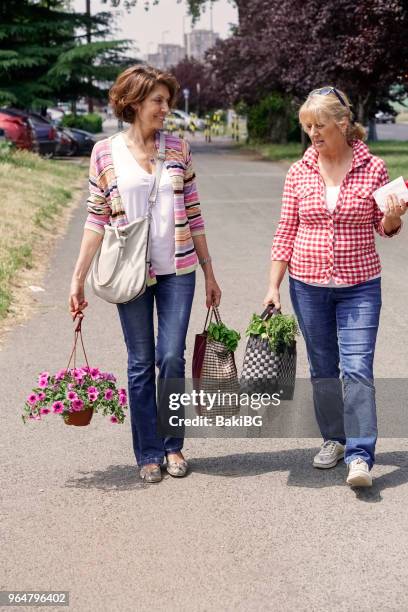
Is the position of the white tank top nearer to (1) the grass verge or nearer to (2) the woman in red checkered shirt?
(2) the woman in red checkered shirt

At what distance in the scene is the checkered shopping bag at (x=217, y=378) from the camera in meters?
5.36

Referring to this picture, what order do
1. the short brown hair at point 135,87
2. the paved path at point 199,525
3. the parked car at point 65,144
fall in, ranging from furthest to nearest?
the parked car at point 65,144 → the short brown hair at point 135,87 → the paved path at point 199,525

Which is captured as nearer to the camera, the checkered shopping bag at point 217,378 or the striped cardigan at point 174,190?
the striped cardigan at point 174,190

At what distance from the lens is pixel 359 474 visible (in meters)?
5.03

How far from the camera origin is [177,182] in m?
5.16

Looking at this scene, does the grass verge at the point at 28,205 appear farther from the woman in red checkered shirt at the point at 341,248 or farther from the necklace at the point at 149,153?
the woman in red checkered shirt at the point at 341,248

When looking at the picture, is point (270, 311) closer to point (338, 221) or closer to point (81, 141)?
point (338, 221)

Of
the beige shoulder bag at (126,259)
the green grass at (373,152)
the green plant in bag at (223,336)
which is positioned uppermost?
the beige shoulder bag at (126,259)

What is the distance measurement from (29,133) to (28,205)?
1282 centimetres

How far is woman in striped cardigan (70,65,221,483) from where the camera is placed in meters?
5.11

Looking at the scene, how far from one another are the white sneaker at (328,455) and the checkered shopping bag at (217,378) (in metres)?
0.48

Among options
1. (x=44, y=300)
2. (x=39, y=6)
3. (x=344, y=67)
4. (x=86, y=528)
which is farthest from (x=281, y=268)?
(x=39, y=6)

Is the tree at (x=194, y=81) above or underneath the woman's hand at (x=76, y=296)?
underneath

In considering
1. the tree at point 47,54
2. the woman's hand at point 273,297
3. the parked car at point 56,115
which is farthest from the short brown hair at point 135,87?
the parked car at point 56,115
